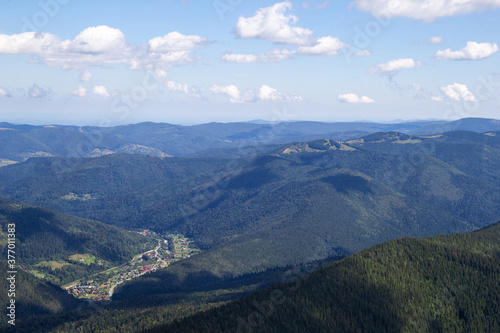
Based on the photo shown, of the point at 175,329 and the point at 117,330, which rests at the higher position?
the point at 175,329

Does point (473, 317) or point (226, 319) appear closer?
point (226, 319)

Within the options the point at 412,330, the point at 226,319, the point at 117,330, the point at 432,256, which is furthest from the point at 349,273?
the point at 117,330

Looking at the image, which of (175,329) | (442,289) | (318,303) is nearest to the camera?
(175,329)

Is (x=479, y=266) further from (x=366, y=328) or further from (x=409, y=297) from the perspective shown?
(x=366, y=328)

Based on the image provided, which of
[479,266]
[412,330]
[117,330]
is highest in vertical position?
[479,266]

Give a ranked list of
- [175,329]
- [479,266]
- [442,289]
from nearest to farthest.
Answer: [175,329]
[442,289]
[479,266]

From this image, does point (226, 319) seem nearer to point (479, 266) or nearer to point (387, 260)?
point (387, 260)
